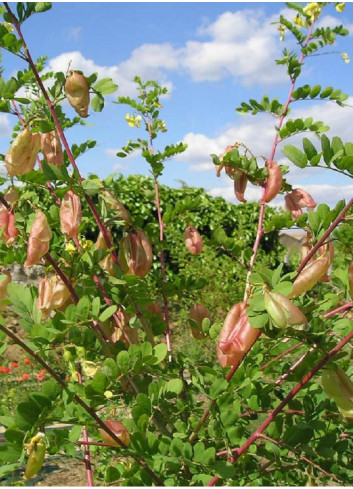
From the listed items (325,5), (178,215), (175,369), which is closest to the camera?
(175,369)

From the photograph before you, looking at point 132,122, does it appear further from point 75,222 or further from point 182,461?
point 182,461

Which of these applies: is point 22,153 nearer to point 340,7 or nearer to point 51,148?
point 51,148

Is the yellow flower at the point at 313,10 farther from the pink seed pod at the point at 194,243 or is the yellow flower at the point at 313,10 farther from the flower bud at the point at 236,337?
the flower bud at the point at 236,337

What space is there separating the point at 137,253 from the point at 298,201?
0.50 m

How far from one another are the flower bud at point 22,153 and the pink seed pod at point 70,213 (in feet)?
0.41

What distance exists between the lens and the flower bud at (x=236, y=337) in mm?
1133

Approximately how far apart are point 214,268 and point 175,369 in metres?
4.40

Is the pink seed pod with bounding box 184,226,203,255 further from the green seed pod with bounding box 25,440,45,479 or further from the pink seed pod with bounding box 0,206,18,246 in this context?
the green seed pod with bounding box 25,440,45,479

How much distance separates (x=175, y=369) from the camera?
5.46 ft

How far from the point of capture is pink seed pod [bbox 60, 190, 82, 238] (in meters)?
1.38

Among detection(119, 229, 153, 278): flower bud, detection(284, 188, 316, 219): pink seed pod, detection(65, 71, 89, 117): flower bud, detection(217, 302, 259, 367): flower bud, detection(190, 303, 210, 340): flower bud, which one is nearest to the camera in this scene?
detection(217, 302, 259, 367): flower bud

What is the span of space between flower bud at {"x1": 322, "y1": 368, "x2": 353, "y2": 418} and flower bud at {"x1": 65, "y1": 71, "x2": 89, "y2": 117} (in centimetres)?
86

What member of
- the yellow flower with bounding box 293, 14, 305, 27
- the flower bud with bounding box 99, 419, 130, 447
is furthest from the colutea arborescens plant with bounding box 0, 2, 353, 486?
the yellow flower with bounding box 293, 14, 305, 27

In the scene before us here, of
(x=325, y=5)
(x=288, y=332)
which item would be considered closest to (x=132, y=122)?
(x=325, y=5)
